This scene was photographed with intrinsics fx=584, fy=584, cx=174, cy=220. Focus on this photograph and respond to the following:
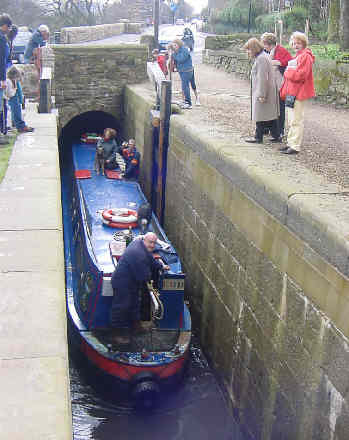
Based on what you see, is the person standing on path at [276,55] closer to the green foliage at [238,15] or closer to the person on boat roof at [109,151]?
the person on boat roof at [109,151]

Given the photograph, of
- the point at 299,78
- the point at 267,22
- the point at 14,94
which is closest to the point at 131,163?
the point at 14,94

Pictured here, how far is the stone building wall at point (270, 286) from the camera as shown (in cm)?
534

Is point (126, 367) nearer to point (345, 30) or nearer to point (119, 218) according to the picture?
point (119, 218)

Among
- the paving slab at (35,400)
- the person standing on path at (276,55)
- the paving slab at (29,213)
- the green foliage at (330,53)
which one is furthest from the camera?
the green foliage at (330,53)

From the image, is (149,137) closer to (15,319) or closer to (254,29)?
(15,319)

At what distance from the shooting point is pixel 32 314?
435 centimetres

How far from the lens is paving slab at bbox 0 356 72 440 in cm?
312

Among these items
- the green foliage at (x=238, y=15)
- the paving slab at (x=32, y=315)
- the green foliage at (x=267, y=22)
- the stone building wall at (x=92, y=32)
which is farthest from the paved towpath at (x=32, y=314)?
the green foliage at (x=238, y=15)

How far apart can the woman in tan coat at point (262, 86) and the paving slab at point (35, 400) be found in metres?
5.56

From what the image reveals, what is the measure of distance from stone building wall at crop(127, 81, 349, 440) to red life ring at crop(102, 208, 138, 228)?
1095 millimetres

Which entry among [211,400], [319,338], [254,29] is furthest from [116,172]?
[254,29]

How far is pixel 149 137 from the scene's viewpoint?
14.4 meters

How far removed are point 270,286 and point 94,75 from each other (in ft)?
40.1

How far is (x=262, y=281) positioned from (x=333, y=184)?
4.67 ft
